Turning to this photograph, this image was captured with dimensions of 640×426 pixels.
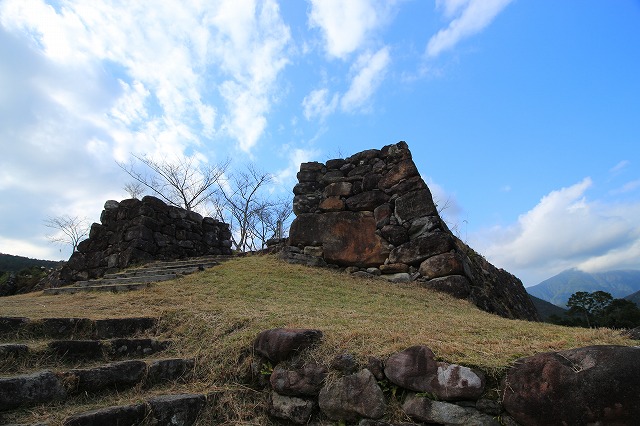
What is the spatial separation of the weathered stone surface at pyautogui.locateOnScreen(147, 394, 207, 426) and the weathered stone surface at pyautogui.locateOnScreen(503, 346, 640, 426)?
215cm

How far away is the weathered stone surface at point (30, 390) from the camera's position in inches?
98.8

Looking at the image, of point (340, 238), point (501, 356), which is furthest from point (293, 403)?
point (340, 238)

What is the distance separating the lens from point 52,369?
2.94m

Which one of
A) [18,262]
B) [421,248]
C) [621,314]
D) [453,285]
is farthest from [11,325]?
[18,262]

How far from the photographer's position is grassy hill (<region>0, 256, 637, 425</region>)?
286 centimetres

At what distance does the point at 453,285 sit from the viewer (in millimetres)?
7047

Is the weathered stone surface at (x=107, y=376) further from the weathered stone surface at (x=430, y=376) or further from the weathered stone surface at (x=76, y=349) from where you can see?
the weathered stone surface at (x=430, y=376)

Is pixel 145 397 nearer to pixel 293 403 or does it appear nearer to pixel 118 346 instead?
pixel 118 346

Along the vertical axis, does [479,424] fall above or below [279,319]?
below

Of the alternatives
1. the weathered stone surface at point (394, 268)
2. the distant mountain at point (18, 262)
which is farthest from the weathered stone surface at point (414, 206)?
the distant mountain at point (18, 262)

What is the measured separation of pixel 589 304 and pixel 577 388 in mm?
9231

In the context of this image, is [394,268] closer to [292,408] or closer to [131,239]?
[292,408]

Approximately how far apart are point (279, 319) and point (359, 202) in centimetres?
528

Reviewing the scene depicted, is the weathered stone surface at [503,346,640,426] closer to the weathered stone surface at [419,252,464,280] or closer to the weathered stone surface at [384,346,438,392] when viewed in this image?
the weathered stone surface at [384,346,438,392]
